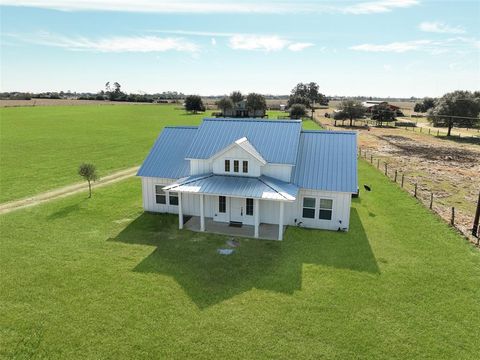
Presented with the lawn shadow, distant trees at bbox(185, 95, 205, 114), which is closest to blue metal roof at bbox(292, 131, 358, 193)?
the lawn shadow

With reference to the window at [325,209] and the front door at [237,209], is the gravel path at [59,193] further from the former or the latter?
the window at [325,209]

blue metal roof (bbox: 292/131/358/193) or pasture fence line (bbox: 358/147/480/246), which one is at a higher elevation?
blue metal roof (bbox: 292/131/358/193)

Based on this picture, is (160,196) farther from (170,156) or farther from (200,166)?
(200,166)

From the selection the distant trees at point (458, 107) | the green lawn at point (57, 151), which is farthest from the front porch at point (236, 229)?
the distant trees at point (458, 107)

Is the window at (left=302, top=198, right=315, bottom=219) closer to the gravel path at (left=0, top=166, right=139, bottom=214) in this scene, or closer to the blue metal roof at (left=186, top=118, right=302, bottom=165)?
the blue metal roof at (left=186, top=118, right=302, bottom=165)

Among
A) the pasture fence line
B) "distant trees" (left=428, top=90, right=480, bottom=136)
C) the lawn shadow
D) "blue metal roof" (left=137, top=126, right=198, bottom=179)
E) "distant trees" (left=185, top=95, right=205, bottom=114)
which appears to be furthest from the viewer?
"distant trees" (left=185, top=95, right=205, bottom=114)

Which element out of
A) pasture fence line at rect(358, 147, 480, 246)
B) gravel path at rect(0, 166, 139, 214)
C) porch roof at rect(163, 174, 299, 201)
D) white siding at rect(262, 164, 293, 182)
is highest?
white siding at rect(262, 164, 293, 182)

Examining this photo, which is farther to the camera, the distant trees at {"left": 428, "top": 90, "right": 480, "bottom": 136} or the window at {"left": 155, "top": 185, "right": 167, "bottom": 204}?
the distant trees at {"left": 428, "top": 90, "right": 480, "bottom": 136}
